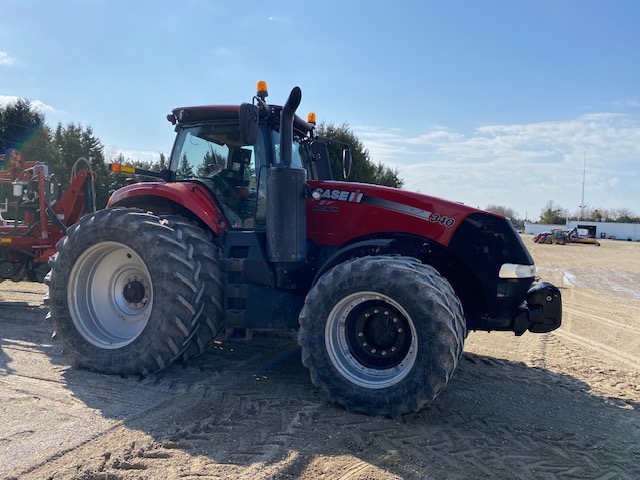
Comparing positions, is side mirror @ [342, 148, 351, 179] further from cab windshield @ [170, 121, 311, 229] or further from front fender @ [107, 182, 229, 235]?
front fender @ [107, 182, 229, 235]

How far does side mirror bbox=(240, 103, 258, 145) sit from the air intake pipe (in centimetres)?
24

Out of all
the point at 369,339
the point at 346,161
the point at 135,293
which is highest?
the point at 346,161

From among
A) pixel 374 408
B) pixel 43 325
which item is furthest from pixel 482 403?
pixel 43 325

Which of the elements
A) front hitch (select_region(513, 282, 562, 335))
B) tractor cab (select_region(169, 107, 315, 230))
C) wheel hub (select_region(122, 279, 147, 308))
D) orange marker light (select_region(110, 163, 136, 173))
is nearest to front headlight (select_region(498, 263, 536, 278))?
front hitch (select_region(513, 282, 562, 335))

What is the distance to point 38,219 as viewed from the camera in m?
7.98

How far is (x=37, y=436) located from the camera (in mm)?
3133

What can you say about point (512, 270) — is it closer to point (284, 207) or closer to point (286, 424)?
point (284, 207)

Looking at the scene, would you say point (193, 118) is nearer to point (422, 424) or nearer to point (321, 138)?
point (321, 138)

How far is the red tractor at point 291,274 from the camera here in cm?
370

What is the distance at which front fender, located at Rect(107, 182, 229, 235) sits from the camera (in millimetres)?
4695

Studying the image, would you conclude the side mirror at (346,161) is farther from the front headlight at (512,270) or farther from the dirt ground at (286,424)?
the front headlight at (512,270)

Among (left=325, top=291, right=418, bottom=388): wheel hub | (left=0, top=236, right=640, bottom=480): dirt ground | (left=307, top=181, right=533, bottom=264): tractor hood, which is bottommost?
(left=0, top=236, right=640, bottom=480): dirt ground

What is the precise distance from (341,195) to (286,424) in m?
2.02

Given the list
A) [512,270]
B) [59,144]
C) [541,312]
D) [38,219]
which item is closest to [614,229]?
[59,144]
